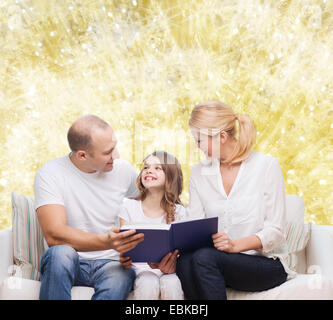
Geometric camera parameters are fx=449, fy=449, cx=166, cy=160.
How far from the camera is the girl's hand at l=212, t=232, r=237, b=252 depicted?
1.54 meters

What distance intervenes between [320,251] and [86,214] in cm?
102

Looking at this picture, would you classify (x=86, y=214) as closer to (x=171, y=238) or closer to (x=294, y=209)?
(x=171, y=238)

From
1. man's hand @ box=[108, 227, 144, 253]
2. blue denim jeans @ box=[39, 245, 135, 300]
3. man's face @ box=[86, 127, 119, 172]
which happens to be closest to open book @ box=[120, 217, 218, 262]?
man's hand @ box=[108, 227, 144, 253]

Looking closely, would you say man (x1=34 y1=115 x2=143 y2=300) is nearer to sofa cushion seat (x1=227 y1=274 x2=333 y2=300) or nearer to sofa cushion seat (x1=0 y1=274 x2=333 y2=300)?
sofa cushion seat (x1=0 y1=274 x2=333 y2=300)

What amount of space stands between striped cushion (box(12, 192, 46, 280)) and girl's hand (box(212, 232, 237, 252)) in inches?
31.8

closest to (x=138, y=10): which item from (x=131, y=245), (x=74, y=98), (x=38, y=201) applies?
(x=74, y=98)

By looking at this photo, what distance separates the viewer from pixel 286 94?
2721 mm

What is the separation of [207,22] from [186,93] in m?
0.45

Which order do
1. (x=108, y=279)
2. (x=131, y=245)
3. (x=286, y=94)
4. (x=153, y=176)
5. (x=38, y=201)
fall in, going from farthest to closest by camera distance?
(x=286, y=94) < (x=153, y=176) < (x=38, y=201) < (x=108, y=279) < (x=131, y=245)

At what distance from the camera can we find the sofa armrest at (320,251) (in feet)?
6.26

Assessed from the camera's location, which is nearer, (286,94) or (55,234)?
(55,234)

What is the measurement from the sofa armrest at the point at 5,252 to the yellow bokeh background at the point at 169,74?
38.8 inches

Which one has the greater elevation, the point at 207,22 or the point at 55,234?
the point at 207,22
